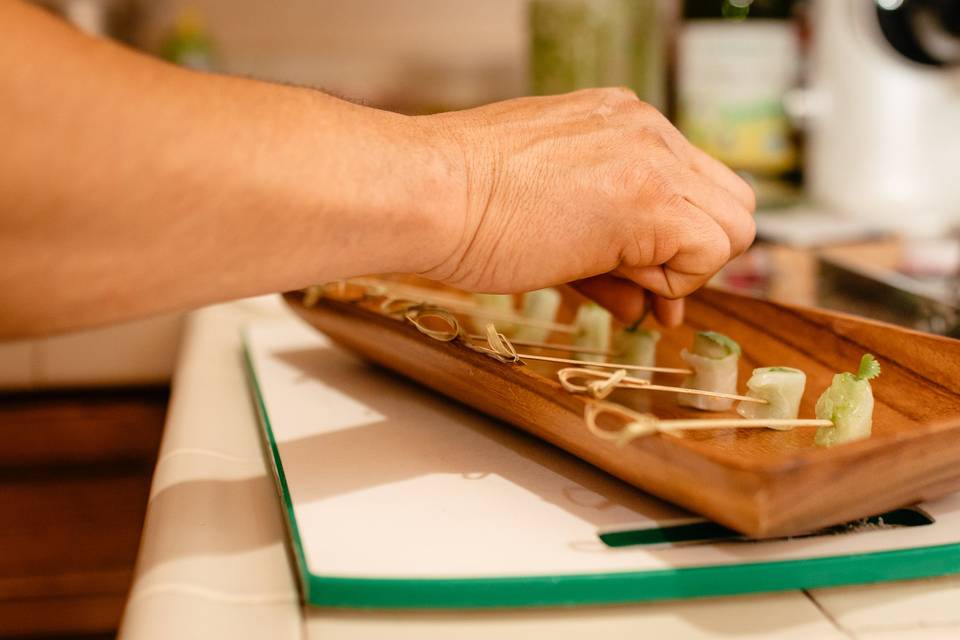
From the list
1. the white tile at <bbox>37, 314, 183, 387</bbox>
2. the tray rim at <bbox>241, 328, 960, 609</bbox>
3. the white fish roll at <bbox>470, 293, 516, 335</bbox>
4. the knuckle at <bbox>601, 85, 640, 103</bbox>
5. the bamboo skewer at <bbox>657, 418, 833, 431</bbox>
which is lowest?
the white tile at <bbox>37, 314, 183, 387</bbox>

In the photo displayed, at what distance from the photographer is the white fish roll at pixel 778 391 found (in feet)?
1.91

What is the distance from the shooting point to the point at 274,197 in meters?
0.49

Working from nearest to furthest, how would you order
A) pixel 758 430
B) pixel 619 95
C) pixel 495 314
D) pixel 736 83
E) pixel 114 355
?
1. pixel 758 430
2. pixel 619 95
3. pixel 495 314
4. pixel 114 355
5. pixel 736 83

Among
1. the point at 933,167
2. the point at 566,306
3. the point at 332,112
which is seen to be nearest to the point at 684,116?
the point at 933,167

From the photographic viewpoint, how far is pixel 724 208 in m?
0.66

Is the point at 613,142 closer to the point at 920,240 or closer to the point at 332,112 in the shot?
the point at 332,112

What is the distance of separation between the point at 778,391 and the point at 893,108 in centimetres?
109

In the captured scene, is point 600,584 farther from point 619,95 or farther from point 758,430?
point 619,95

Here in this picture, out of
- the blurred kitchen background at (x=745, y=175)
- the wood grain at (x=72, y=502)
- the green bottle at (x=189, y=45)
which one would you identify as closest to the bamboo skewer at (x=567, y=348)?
the blurred kitchen background at (x=745, y=175)

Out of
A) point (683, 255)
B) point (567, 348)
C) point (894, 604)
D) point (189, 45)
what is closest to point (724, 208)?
point (683, 255)

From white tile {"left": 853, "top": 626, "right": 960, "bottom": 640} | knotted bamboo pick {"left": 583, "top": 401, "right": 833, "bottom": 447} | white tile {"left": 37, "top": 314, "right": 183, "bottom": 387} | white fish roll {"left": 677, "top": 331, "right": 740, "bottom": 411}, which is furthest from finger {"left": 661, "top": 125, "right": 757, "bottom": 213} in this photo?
white tile {"left": 37, "top": 314, "right": 183, "bottom": 387}

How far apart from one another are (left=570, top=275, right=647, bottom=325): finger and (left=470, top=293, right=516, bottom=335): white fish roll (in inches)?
3.6

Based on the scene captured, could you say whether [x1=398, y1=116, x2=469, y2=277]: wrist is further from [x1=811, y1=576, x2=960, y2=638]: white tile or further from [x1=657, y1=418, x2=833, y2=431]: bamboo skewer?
[x1=811, y1=576, x2=960, y2=638]: white tile

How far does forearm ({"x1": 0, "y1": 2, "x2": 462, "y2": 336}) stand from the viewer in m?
0.43
